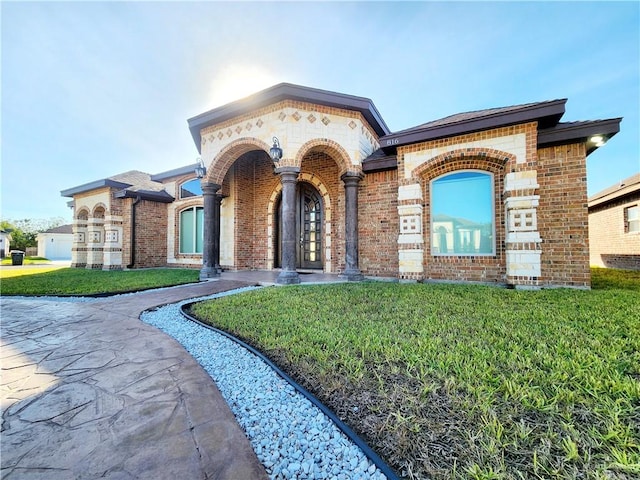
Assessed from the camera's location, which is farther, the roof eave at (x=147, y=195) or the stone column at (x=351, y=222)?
the roof eave at (x=147, y=195)

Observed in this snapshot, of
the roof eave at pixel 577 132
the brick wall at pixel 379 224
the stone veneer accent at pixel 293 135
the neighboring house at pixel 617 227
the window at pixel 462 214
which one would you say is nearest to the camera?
the roof eave at pixel 577 132

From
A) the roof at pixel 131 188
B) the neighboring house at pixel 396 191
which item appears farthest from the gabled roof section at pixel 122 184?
the neighboring house at pixel 396 191

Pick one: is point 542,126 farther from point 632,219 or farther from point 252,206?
point 632,219

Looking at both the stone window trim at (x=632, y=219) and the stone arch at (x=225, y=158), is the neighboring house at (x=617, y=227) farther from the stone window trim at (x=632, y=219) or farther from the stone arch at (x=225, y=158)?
the stone arch at (x=225, y=158)

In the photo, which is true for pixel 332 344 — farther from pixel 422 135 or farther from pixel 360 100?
pixel 360 100

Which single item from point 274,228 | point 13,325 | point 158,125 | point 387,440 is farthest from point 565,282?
point 158,125

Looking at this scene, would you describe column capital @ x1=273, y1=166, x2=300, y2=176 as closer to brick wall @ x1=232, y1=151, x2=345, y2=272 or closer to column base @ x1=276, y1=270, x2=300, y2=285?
brick wall @ x1=232, y1=151, x2=345, y2=272

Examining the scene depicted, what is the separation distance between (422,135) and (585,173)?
3165 millimetres

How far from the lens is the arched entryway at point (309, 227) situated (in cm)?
861

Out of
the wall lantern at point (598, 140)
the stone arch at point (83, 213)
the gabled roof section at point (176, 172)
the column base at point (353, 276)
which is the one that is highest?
the gabled roof section at point (176, 172)

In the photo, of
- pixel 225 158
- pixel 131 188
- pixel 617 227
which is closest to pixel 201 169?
pixel 225 158

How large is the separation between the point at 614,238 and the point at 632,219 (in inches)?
49.1

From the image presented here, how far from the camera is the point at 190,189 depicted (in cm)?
1110

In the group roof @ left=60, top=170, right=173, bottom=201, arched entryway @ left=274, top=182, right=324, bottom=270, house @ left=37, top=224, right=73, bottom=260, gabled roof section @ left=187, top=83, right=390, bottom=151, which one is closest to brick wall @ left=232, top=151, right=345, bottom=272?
arched entryway @ left=274, top=182, right=324, bottom=270
